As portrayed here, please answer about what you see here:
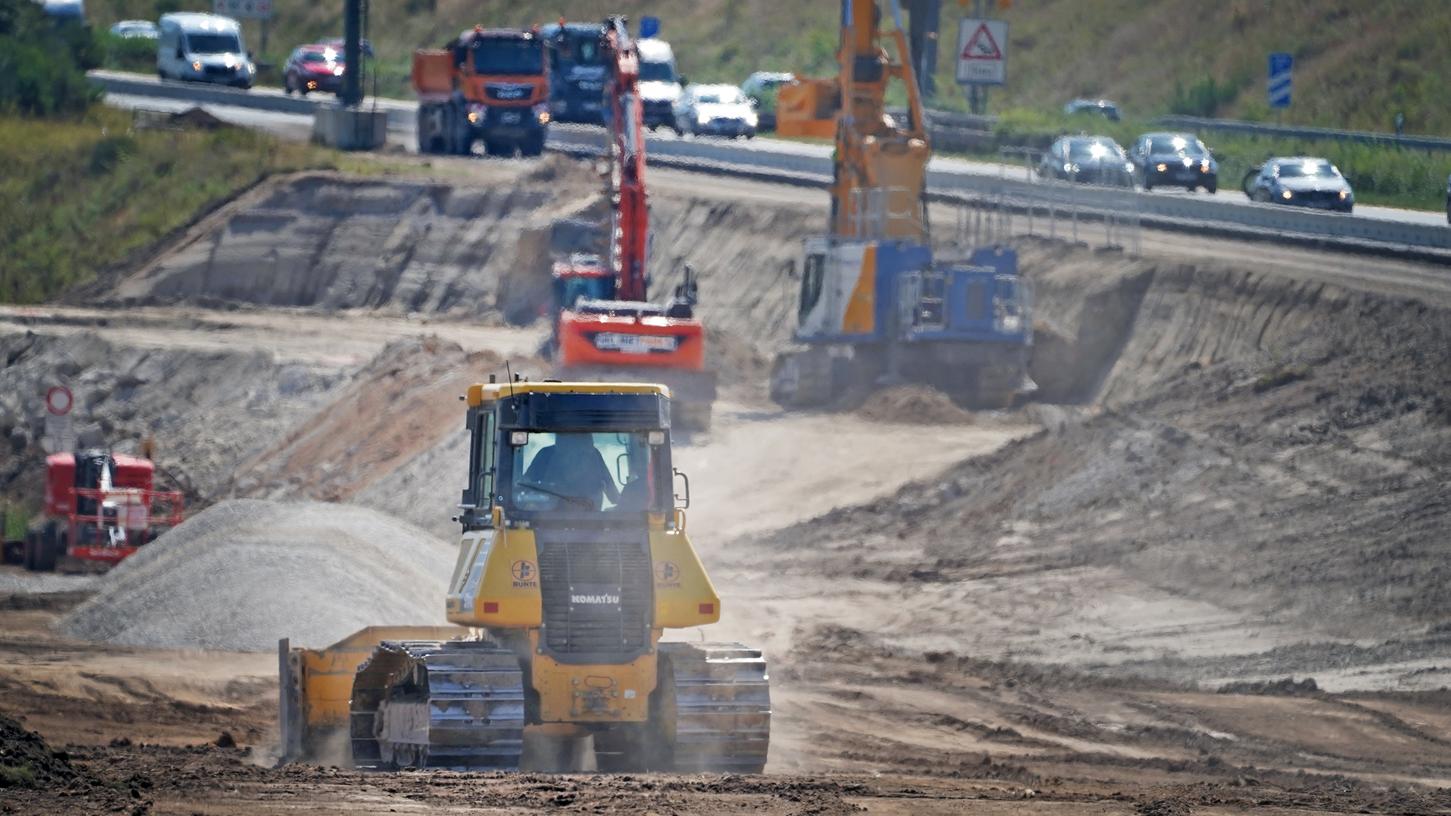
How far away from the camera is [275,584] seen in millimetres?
22750

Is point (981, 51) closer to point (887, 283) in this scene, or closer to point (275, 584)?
point (887, 283)

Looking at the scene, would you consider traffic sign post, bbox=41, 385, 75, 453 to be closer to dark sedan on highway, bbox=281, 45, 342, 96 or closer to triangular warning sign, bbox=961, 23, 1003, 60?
triangular warning sign, bbox=961, 23, 1003, 60

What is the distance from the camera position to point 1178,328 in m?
33.7

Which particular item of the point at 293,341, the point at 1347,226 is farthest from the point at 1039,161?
the point at 293,341

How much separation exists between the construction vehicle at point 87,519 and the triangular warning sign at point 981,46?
22.5m

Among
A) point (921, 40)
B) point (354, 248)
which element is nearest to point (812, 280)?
point (354, 248)

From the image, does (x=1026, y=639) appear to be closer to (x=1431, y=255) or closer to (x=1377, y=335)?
(x=1377, y=335)

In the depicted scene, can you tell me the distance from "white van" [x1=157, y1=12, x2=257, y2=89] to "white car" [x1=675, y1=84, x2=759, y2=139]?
16.7m

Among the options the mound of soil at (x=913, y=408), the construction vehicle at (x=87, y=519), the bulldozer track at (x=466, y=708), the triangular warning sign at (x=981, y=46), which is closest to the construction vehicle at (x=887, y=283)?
the mound of soil at (x=913, y=408)

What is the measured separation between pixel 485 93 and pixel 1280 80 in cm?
1856

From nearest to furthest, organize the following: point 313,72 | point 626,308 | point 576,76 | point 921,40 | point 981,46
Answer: point 626,308 → point 981,46 → point 921,40 → point 576,76 → point 313,72

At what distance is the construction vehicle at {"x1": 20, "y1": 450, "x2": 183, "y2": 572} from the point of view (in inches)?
1236

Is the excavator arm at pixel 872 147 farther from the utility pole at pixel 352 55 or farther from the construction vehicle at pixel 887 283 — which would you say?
the utility pole at pixel 352 55

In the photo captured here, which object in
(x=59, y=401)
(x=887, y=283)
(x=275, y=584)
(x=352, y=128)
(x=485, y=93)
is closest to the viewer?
(x=275, y=584)
